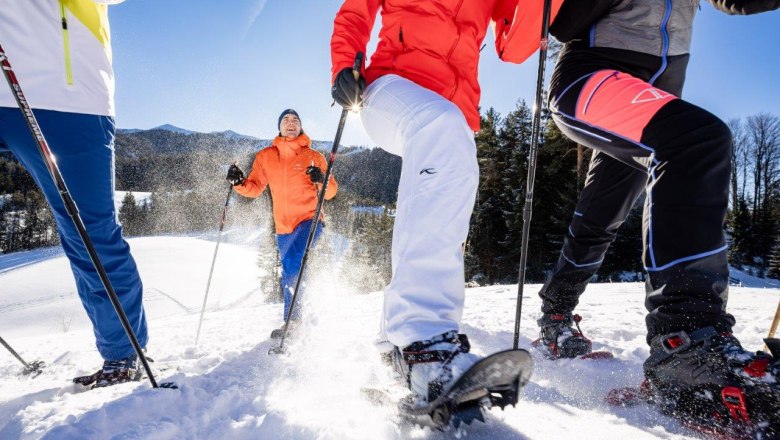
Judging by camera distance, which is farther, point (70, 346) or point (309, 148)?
point (309, 148)

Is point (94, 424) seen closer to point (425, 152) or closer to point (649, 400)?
point (425, 152)

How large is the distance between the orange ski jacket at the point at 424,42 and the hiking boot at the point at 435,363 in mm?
1152

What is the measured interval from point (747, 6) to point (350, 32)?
185cm

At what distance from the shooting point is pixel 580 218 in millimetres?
2484

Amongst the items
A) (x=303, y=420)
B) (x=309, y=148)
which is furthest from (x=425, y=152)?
(x=309, y=148)

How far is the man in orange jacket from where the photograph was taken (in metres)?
4.67

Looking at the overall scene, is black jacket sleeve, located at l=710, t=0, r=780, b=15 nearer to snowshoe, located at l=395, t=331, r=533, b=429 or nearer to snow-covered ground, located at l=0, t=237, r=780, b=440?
snow-covered ground, located at l=0, t=237, r=780, b=440

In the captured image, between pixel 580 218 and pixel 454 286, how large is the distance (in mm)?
1423

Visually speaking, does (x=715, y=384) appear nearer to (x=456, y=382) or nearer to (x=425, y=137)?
(x=456, y=382)

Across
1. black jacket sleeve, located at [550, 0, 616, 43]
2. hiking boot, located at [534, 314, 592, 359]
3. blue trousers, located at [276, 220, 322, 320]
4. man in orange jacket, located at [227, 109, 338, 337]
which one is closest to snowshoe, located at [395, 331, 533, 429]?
hiking boot, located at [534, 314, 592, 359]

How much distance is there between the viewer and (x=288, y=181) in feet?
15.8

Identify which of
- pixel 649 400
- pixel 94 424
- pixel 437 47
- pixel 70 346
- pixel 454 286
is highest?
pixel 437 47

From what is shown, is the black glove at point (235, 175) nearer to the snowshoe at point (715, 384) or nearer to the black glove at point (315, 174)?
the black glove at point (315, 174)

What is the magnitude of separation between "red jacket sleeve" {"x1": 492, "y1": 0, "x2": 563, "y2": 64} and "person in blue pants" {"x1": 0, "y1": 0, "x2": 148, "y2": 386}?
229 centimetres
